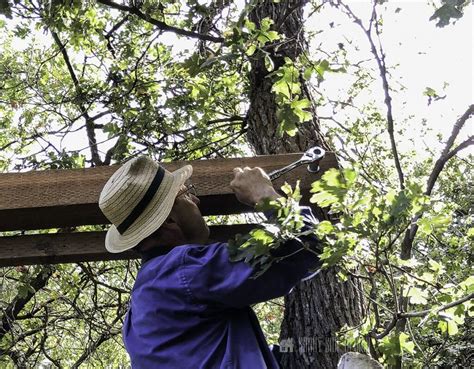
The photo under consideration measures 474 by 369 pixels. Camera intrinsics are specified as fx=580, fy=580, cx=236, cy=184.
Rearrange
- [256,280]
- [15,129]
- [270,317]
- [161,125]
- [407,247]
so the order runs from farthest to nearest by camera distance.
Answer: [15,129]
[270,317]
[161,125]
[407,247]
[256,280]

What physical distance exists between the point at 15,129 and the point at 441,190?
178 inches

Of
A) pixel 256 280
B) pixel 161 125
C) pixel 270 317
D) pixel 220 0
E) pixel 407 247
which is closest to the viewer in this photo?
pixel 256 280

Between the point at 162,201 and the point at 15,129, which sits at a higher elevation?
the point at 15,129

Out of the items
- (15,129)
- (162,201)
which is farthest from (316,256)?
(15,129)

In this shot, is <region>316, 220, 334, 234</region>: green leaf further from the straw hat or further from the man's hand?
the straw hat

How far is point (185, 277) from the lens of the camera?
159cm

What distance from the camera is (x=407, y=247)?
2.14m

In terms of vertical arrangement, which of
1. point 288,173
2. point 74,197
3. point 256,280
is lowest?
point 256,280

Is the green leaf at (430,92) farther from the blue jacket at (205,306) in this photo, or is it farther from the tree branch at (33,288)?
the tree branch at (33,288)

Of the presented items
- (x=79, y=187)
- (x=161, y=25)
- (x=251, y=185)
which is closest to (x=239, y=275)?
(x=251, y=185)

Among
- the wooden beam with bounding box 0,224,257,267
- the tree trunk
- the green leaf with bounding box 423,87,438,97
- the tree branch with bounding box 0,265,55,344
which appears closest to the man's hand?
the wooden beam with bounding box 0,224,257,267

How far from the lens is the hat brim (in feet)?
5.81

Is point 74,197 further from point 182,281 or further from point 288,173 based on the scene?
point 288,173

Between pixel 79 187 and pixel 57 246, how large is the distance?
452 millimetres
